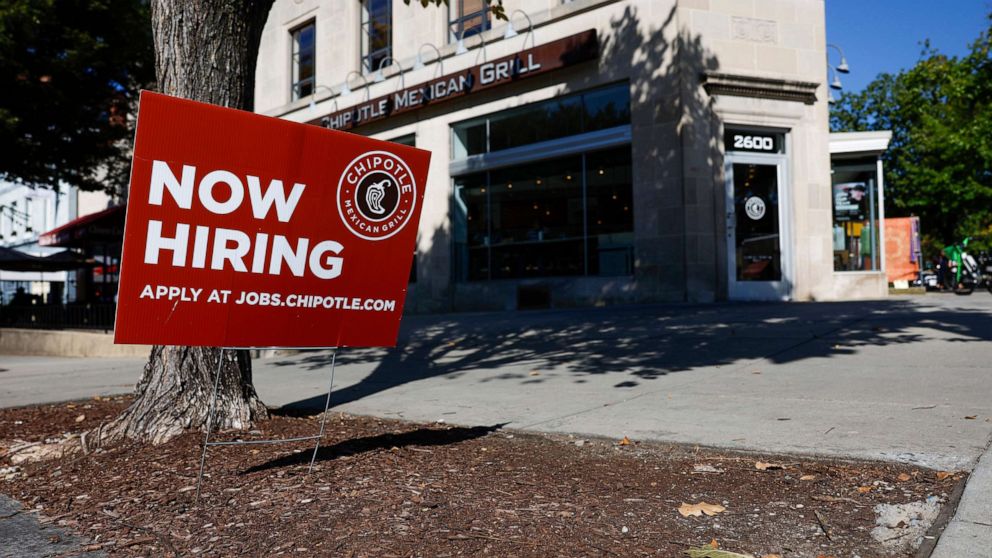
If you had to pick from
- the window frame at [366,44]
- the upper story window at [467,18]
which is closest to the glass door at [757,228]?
the upper story window at [467,18]

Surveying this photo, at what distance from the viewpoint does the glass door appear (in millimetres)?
14891

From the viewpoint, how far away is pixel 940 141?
99.4 feet

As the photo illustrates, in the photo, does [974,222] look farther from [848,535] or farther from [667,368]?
[848,535]

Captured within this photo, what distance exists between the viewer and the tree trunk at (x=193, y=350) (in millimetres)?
4875

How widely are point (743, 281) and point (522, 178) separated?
19.6 ft

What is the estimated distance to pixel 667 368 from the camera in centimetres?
761

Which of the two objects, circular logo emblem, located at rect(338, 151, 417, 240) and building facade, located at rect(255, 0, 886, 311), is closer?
circular logo emblem, located at rect(338, 151, 417, 240)

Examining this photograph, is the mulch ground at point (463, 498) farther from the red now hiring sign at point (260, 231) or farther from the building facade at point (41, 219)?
the building facade at point (41, 219)

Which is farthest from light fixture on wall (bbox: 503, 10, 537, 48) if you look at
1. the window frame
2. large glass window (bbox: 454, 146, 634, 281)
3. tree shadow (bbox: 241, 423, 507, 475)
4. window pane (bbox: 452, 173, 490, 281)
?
tree shadow (bbox: 241, 423, 507, 475)

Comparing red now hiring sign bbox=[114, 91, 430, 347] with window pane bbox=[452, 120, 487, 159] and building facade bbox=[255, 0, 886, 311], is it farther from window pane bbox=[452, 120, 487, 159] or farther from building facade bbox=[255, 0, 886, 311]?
window pane bbox=[452, 120, 487, 159]

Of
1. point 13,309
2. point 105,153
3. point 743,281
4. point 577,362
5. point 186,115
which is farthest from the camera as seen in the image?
point 105,153

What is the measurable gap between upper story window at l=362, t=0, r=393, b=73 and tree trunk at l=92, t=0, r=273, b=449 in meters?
16.2

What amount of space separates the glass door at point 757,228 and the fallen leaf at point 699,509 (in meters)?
12.2

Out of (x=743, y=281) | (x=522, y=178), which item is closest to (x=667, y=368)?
(x=743, y=281)
